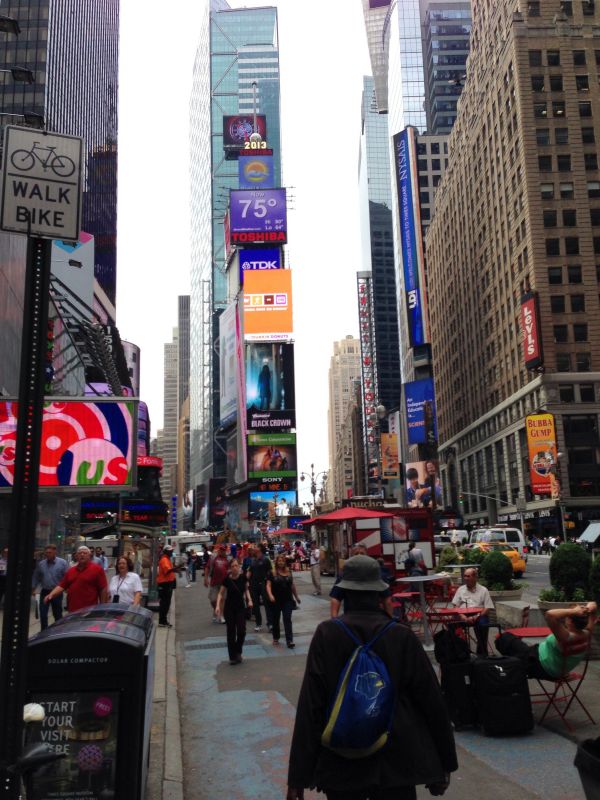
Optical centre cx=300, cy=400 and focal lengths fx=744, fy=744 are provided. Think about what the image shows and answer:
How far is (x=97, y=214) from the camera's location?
107m

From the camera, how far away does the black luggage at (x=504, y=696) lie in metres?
7.36

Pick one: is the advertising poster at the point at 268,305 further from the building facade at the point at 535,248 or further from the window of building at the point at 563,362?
the window of building at the point at 563,362

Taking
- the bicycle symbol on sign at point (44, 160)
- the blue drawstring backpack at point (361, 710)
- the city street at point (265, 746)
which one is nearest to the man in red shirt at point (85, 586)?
the city street at point (265, 746)

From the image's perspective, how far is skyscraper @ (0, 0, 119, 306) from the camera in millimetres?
76062

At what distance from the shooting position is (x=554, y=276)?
6875cm

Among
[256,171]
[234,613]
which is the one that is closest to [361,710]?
[234,613]

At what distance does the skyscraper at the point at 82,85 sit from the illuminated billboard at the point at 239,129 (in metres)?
26.9

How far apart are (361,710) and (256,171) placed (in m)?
130

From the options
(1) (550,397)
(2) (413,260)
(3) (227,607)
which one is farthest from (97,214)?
(3) (227,607)

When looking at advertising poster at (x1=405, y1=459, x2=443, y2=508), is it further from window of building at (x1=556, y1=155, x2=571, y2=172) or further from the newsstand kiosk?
the newsstand kiosk

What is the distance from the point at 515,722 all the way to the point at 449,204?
334 feet

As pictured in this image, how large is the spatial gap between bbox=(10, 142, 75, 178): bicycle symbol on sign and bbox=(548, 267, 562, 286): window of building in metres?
69.2

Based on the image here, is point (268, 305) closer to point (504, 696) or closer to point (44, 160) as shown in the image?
point (504, 696)

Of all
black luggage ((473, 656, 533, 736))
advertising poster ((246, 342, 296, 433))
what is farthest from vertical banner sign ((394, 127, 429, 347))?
black luggage ((473, 656, 533, 736))
